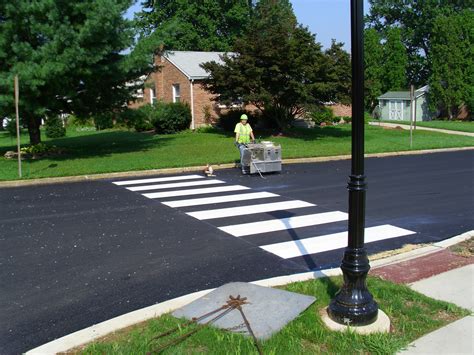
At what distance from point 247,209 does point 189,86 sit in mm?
22258

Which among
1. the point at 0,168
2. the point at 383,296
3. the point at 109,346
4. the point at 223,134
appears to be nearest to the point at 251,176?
the point at 0,168

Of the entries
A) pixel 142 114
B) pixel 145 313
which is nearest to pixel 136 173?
pixel 142 114

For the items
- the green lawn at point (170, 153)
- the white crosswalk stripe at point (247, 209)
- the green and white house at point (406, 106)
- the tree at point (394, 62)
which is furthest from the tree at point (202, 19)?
the white crosswalk stripe at point (247, 209)

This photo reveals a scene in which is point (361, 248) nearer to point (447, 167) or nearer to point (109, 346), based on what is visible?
point (109, 346)

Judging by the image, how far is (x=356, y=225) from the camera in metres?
4.22

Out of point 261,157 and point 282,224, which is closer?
point 282,224

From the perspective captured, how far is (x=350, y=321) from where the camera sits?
4.14 meters

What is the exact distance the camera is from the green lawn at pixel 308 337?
3797mm

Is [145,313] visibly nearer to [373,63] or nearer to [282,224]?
[282,224]

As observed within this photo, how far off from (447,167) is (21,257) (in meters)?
12.9

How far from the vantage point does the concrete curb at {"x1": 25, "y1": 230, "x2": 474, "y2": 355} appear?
155 inches

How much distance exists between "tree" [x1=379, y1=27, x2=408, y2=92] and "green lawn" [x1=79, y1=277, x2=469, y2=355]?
53472 millimetres

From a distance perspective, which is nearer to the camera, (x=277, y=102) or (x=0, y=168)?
(x=0, y=168)

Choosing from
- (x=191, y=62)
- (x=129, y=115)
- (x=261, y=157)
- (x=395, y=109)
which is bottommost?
(x=261, y=157)
